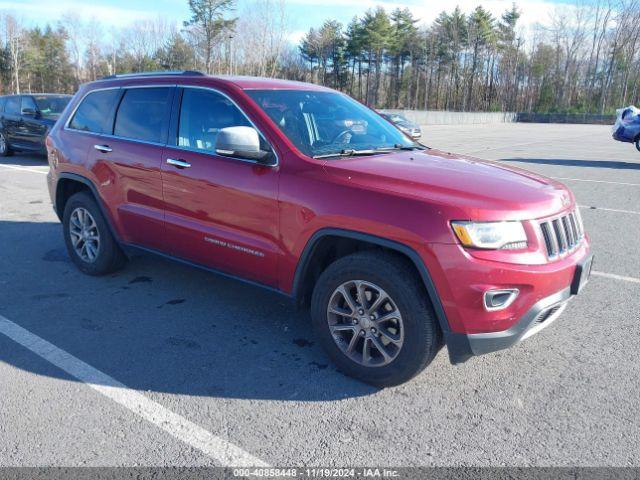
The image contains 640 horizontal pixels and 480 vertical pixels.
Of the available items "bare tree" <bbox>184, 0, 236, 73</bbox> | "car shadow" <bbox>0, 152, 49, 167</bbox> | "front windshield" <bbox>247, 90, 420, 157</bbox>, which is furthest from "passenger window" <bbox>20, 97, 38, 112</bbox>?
"bare tree" <bbox>184, 0, 236, 73</bbox>

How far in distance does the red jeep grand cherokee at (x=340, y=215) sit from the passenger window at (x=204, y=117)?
1 cm

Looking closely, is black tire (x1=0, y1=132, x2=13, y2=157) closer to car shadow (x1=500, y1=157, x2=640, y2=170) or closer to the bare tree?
car shadow (x1=500, y1=157, x2=640, y2=170)

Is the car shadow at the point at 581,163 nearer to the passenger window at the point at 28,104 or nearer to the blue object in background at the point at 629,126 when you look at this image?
the blue object in background at the point at 629,126

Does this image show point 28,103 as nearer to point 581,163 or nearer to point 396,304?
point 396,304

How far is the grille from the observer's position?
3096 mm

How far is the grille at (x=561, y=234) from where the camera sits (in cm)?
310

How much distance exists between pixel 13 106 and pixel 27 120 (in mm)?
1033

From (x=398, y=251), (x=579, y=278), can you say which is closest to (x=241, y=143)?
(x=398, y=251)

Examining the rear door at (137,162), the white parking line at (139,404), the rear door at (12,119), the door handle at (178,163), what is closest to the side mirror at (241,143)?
the door handle at (178,163)

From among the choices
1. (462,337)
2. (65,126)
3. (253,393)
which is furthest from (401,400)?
(65,126)

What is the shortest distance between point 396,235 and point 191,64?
65.8 metres

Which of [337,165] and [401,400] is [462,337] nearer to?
[401,400]

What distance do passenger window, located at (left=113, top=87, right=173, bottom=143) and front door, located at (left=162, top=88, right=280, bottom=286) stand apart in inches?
8.3

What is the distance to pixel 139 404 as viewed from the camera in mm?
3098
